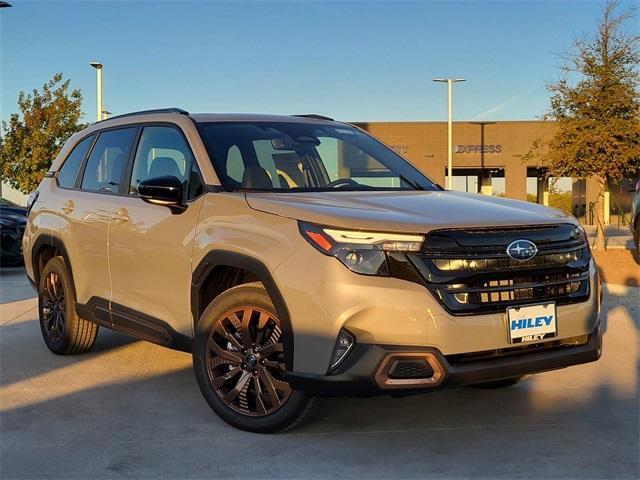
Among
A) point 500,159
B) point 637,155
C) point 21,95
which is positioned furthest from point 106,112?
point 637,155

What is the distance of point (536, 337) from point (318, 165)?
2.04 m

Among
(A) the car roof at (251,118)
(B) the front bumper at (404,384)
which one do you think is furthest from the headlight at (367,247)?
(A) the car roof at (251,118)

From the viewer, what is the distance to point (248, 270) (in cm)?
370

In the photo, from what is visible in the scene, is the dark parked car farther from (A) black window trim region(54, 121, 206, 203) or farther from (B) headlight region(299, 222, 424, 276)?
(B) headlight region(299, 222, 424, 276)

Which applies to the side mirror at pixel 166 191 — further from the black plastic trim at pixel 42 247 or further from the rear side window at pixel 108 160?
the black plastic trim at pixel 42 247

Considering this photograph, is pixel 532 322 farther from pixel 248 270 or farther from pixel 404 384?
pixel 248 270

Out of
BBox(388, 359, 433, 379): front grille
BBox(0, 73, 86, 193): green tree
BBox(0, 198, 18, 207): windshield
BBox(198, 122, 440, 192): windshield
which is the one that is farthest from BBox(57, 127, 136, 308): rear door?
BBox(0, 73, 86, 193): green tree

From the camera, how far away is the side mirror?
4.18 metres

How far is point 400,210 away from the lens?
3.58 meters

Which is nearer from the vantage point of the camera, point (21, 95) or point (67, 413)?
point (67, 413)

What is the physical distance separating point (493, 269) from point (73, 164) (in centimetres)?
399

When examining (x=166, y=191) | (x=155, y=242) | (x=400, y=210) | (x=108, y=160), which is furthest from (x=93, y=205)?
(x=400, y=210)

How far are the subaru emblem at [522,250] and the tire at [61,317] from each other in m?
3.52

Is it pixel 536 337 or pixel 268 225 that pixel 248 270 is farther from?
pixel 536 337
